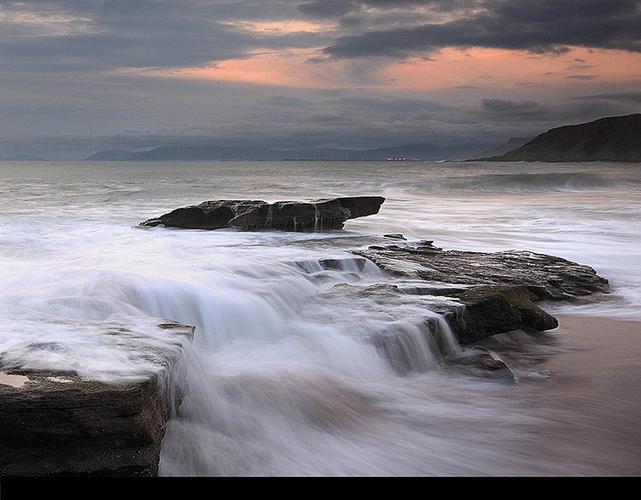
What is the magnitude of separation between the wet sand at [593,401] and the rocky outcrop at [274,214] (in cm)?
641

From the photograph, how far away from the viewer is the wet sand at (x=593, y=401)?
177 inches

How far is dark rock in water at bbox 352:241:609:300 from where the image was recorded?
27.6ft

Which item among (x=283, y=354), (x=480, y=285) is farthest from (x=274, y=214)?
(x=283, y=354)

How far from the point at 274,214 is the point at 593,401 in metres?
8.38

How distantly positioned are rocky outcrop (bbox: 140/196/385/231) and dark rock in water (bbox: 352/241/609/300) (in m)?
2.83

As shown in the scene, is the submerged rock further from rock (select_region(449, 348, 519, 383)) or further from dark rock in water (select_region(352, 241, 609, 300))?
rock (select_region(449, 348, 519, 383))

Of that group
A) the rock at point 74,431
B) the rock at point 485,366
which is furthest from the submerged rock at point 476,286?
the rock at point 74,431

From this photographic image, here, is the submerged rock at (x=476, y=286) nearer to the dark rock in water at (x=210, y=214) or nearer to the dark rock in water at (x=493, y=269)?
the dark rock in water at (x=493, y=269)

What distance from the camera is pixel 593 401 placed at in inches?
214

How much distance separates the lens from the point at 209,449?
14.3 feet

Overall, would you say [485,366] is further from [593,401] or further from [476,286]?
[476,286]

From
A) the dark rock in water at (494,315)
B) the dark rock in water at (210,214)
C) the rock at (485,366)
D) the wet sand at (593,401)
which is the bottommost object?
the wet sand at (593,401)
